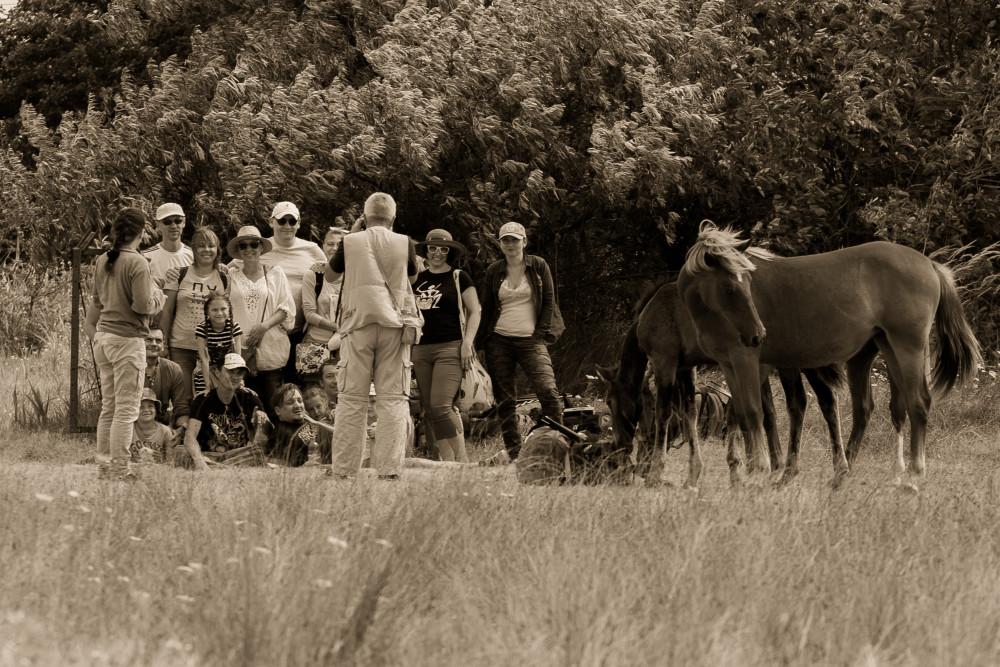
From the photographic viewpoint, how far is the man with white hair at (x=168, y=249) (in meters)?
11.2

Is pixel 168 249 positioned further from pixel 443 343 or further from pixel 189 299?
pixel 443 343

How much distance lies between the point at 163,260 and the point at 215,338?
942 millimetres

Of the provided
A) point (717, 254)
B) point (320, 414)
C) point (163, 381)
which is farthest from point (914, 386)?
point (163, 381)

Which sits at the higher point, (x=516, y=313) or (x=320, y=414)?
(x=516, y=313)

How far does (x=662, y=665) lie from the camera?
4738 mm

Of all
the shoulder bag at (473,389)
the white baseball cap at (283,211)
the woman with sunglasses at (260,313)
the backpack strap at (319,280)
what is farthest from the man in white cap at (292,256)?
the shoulder bag at (473,389)

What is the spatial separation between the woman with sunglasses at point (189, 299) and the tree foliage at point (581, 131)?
229 cm

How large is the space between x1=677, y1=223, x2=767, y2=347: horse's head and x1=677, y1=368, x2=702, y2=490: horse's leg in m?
0.77

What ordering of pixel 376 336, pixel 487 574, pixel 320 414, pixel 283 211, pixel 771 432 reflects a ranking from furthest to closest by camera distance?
pixel 283 211 → pixel 320 414 → pixel 771 432 → pixel 376 336 → pixel 487 574

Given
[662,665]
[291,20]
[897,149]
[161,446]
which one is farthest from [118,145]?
[662,665]

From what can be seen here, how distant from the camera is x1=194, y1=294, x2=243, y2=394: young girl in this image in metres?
10.8

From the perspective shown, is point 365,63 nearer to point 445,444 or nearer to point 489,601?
point 445,444

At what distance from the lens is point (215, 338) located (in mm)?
10844

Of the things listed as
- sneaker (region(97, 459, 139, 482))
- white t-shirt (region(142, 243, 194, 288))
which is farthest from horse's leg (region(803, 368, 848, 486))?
white t-shirt (region(142, 243, 194, 288))
